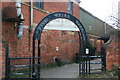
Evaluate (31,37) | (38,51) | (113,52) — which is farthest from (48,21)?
(113,52)

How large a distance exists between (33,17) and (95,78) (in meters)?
6.13

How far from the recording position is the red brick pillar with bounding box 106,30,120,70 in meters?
11.1

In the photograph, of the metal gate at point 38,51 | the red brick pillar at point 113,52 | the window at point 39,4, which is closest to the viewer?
the metal gate at point 38,51

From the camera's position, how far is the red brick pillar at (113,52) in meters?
11.1

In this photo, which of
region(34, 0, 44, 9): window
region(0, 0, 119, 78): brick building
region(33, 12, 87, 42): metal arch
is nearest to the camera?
region(33, 12, 87, 42): metal arch

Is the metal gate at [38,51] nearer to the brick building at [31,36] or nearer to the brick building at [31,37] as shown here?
the brick building at [31,36]

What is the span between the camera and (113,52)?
11.2 meters

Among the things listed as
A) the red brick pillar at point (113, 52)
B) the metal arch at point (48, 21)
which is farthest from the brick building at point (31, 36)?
the red brick pillar at point (113, 52)

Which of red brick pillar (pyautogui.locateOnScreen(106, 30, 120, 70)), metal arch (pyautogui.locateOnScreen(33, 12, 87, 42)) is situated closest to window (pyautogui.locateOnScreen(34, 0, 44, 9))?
metal arch (pyautogui.locateOnScreen(33, 12, 87, 42))

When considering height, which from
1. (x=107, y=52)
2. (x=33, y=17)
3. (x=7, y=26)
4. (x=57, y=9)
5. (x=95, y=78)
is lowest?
(x=95, y=78)

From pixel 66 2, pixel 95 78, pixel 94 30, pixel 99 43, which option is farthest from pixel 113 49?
pixel 99 43

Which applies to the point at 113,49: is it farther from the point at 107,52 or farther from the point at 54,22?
the point at 54,22

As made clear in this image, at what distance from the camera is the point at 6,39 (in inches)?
404

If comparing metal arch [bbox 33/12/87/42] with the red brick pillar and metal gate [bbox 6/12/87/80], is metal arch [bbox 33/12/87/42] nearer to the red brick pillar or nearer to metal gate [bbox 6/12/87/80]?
metal gate [bbox 6/12/87/80]
